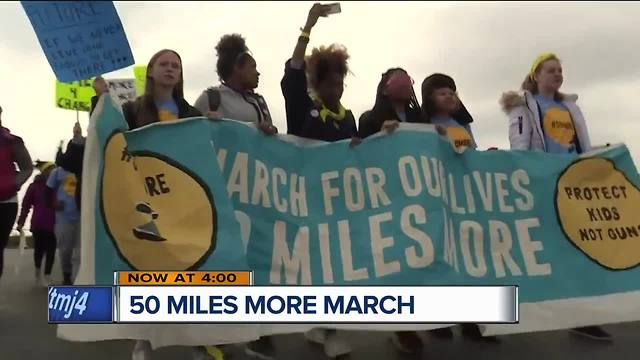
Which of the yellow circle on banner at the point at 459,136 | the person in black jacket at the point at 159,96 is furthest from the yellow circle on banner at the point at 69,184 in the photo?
the yellow circle on banner at the point at 459,136

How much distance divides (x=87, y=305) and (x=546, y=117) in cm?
305

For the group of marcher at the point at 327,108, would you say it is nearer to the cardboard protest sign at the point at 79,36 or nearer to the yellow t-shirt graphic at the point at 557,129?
the yellow t-shirt graphic at the point at 557,129

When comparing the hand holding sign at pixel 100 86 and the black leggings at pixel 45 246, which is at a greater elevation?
the hand holding sign at pixel 100 86

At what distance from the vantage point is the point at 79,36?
339 cm

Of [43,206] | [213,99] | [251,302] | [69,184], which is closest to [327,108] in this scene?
[213,99]

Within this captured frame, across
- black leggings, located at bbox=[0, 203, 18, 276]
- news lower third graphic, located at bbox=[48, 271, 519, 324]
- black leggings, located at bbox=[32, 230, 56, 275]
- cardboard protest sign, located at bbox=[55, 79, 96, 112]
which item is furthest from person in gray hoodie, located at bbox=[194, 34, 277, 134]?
black leggings, located at bbox=[32, 230, 56, 275]

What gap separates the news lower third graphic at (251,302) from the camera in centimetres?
334

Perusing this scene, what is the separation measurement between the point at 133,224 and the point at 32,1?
1120mm

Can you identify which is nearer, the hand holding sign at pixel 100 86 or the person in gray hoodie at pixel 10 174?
the hand holding sign at pixel 100 86

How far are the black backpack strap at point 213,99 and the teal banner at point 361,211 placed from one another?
35 centimetres

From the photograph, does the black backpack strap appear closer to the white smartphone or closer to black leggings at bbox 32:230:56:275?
the white smartphone

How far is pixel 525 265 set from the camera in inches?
158

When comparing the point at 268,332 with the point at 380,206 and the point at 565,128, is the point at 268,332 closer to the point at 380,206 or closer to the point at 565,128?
the point at 380,206

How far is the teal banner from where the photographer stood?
11.5 ft
